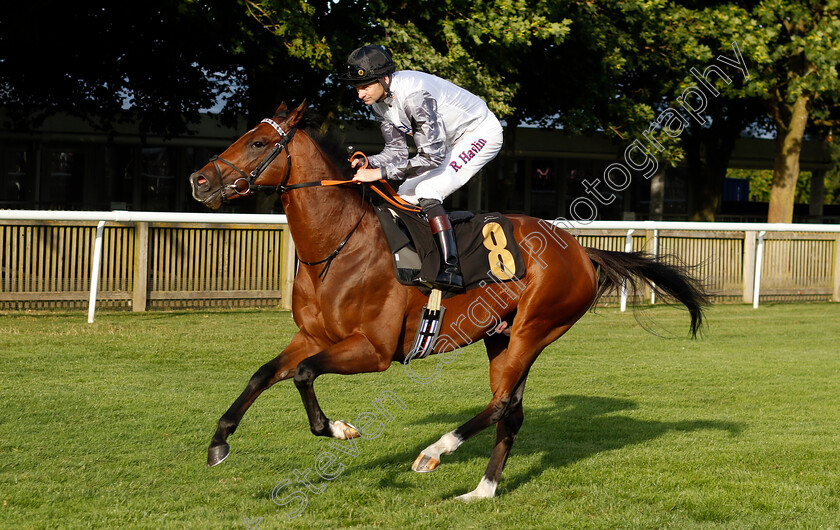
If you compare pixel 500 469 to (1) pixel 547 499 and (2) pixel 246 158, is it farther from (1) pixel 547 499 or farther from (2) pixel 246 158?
(2) pixel 246 158

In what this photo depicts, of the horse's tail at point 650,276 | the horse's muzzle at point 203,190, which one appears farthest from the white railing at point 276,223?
the horse's muzzle at point 203,190

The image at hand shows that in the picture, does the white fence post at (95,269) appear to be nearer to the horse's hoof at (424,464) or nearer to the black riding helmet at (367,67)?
the black riding helmet at (367,67)

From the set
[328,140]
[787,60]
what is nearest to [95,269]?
[328,140]

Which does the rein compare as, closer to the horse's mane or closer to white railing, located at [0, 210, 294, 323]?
the horse's mane

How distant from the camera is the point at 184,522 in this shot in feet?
12.6

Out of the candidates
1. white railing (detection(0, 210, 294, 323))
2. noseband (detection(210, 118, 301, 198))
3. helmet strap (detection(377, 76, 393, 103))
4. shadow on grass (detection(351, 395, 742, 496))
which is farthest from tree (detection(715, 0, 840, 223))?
noseband (detection(210, 118, 301, 198))

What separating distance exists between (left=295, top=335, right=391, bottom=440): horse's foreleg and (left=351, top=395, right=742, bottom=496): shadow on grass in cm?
51

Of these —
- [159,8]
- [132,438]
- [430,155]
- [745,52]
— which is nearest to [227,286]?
[159,8]

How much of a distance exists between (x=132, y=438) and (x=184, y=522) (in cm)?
A: 157

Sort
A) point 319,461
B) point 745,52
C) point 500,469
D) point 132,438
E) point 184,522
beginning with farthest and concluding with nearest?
point 745,52 < point 132,438 < point 319,461 < point 500,469 < point 184,522

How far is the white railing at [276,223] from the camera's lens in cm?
1001

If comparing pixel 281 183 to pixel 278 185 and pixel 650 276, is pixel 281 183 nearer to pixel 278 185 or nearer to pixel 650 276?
pixel 278 185

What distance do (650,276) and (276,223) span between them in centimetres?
671

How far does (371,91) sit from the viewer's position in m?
4.44
